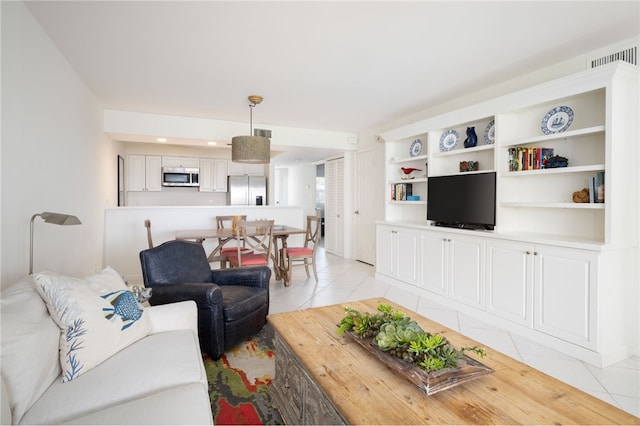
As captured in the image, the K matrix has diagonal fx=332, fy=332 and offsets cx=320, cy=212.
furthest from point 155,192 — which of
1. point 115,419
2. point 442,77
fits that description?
point 115,419

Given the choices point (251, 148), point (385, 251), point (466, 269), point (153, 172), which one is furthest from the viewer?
point (153, 172)

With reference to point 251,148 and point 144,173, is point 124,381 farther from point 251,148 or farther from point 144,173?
point 144,173

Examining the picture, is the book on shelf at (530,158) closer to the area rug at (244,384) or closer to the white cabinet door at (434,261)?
the white cabinet door at (434,261)

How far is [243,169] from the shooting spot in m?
7.61

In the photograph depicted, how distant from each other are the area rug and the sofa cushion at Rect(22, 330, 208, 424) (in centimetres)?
→ 43

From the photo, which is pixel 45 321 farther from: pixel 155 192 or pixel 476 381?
pixel 155 192

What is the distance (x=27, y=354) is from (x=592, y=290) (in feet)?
10.8

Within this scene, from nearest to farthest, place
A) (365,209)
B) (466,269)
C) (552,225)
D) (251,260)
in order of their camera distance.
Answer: (552,225) < (466,269) < (251,260) < (365,209)

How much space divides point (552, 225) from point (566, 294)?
0.87 m

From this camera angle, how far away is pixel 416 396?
48.4 inches

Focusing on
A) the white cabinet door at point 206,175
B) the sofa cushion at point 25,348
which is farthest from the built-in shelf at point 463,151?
the white cabinet door at point 206,175

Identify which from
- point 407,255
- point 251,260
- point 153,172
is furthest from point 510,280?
point 153,172

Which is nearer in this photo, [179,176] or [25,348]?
[25,348]

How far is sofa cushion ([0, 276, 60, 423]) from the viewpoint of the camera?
1.15 metres
